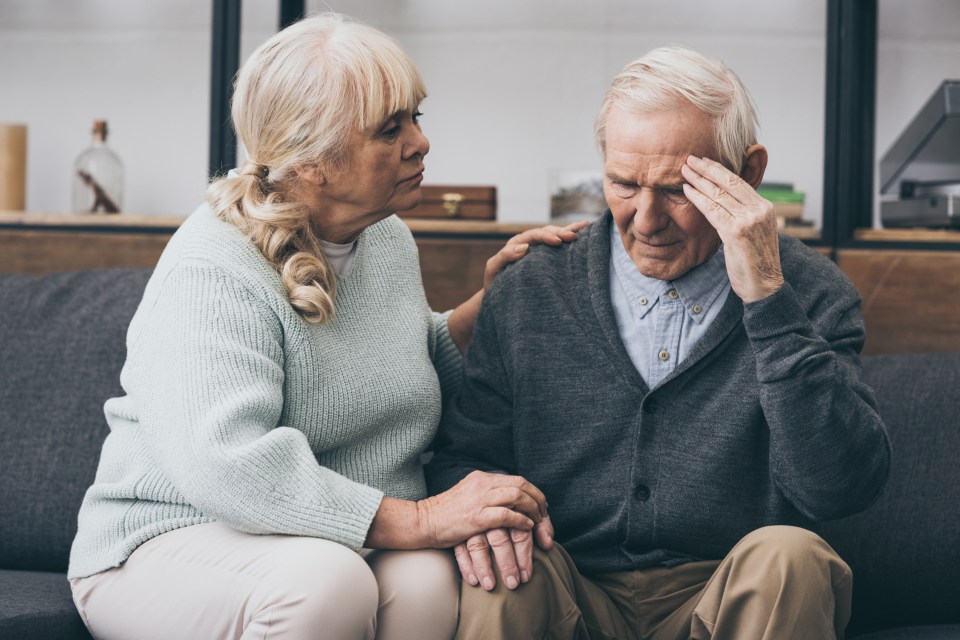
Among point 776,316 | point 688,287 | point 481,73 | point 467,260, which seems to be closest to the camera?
point 776,316

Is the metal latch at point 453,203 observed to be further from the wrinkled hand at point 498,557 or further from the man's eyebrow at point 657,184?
the wrinkled hand at point 498,557

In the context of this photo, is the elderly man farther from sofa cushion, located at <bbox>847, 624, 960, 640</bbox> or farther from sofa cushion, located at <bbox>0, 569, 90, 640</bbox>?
sofa cushion, located at <bbox>0, 569, 90, 640</bbox>

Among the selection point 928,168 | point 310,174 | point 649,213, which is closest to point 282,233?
point 310,174

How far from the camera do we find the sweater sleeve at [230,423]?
4.95 ft

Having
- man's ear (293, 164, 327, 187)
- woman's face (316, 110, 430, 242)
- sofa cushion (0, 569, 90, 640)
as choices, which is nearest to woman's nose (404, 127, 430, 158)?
woman's face (316, 110, 430, 242)

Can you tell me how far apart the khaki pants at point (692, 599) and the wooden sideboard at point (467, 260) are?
86 centimetres

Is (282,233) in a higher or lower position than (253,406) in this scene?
higher

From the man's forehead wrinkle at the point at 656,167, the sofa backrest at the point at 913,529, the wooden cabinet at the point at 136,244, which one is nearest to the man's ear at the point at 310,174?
the man's forehead wrinkle at the point at 656,167

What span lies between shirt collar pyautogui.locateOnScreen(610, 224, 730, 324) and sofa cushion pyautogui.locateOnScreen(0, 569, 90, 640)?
1.00 m

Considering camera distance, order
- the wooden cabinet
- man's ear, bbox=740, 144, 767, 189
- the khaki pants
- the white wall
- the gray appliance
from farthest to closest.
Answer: the white wall → the wooden cabinet → the gray appliance → man's ear, bbox=740, 144, 767, 189 → the khaki pants

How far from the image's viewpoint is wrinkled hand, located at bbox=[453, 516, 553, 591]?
4.99 ft

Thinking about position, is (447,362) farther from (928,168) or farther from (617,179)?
(928,168)

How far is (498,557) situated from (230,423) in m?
0.41

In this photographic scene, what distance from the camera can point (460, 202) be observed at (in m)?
2.46
